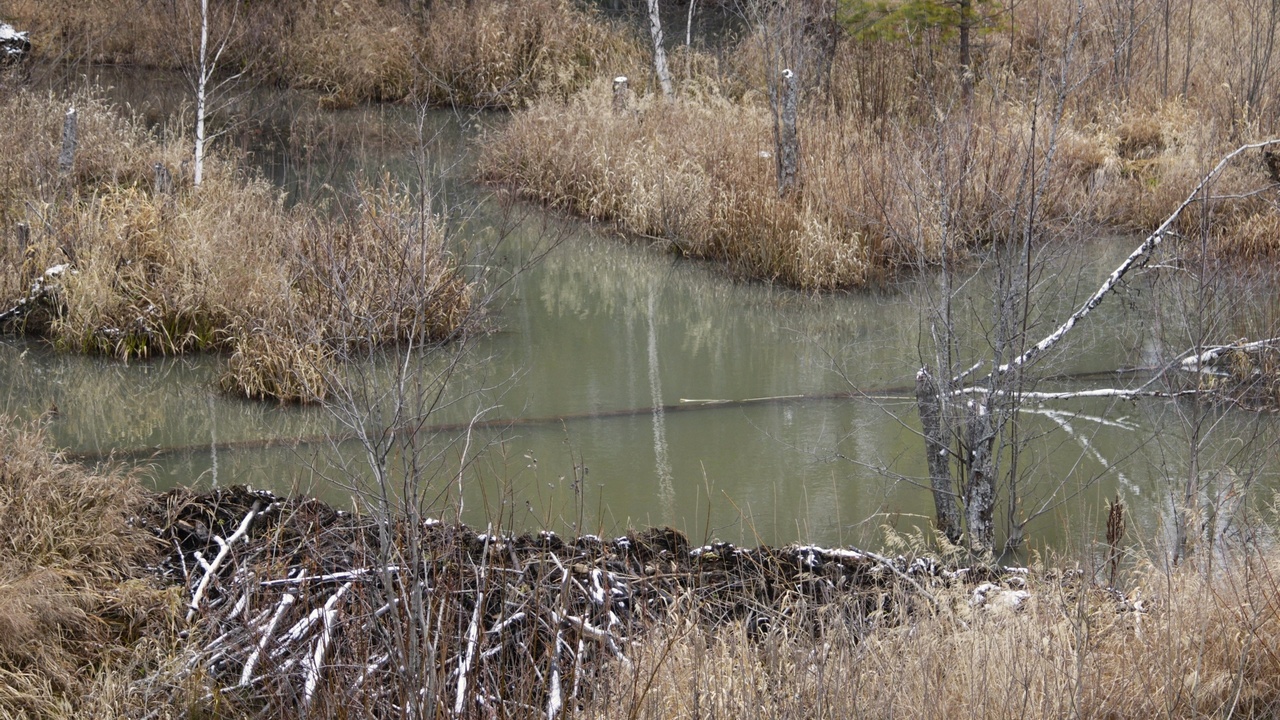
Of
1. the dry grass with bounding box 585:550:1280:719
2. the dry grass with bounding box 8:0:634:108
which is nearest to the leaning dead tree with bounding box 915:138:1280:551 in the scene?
the dry grass with bounding box 585:550:1280:719

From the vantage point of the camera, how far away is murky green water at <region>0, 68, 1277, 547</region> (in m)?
5.86

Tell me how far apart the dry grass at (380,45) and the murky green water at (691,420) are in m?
6.88

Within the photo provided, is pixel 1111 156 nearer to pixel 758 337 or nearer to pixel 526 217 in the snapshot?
pixel 758 337

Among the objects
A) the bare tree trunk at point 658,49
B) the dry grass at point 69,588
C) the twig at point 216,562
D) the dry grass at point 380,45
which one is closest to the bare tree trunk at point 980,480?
the twig at point 216,562

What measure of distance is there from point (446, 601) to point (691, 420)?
12.1 ft

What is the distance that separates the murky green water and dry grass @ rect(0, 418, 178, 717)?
2.64 ft

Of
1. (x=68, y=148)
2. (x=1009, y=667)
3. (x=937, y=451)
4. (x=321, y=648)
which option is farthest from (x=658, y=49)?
(x=1009, y=667)

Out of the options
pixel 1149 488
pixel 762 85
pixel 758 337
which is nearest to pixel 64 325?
pixel 758 337

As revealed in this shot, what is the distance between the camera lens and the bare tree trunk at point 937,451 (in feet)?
17.2

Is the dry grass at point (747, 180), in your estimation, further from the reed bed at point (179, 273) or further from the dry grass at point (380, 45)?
the dry grass at point (380, 45)

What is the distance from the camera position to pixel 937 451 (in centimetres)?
532

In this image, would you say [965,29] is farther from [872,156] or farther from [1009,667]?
[1009,667]

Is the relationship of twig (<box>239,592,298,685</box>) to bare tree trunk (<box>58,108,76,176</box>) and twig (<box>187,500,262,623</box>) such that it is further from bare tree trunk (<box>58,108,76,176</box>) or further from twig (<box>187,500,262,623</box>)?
bare tree trunk (<box>58,108,76,176</box>)

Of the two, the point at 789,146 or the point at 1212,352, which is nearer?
the point at 1212,352
